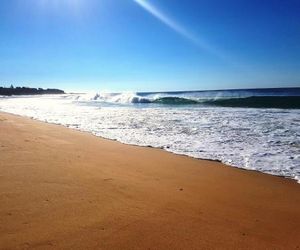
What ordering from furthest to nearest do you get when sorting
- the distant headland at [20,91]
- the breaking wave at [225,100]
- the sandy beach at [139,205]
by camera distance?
the distant headland at [20,91] → the breaking wave at [225,100] → the sandy beach at [139,205]

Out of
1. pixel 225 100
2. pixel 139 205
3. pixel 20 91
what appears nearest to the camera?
pixel 139 205

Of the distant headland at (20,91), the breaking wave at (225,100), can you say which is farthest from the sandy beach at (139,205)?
the distant headland at (20,91)

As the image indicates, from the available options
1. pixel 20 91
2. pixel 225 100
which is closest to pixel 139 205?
pixel 225 100

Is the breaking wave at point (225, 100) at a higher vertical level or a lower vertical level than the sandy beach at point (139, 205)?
higher

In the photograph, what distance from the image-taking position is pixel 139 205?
3.17 meters

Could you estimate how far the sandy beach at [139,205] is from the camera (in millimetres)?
2447

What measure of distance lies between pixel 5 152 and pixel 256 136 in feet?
19.2

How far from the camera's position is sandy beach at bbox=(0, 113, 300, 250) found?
2447mm

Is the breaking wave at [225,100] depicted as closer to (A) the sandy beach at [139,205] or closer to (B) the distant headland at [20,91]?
(A) the sandy beach at [139,205]

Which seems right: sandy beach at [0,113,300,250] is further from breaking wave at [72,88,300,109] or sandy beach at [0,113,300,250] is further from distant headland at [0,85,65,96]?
distant headland at [0,85,65,96]

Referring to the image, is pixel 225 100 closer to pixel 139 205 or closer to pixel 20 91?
pixel 139 205

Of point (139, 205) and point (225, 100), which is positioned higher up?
point (225, 100)

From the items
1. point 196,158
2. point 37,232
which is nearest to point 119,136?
point 196,158

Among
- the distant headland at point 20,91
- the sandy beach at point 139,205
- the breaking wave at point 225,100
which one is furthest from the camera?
the distant headland at point 20,91
